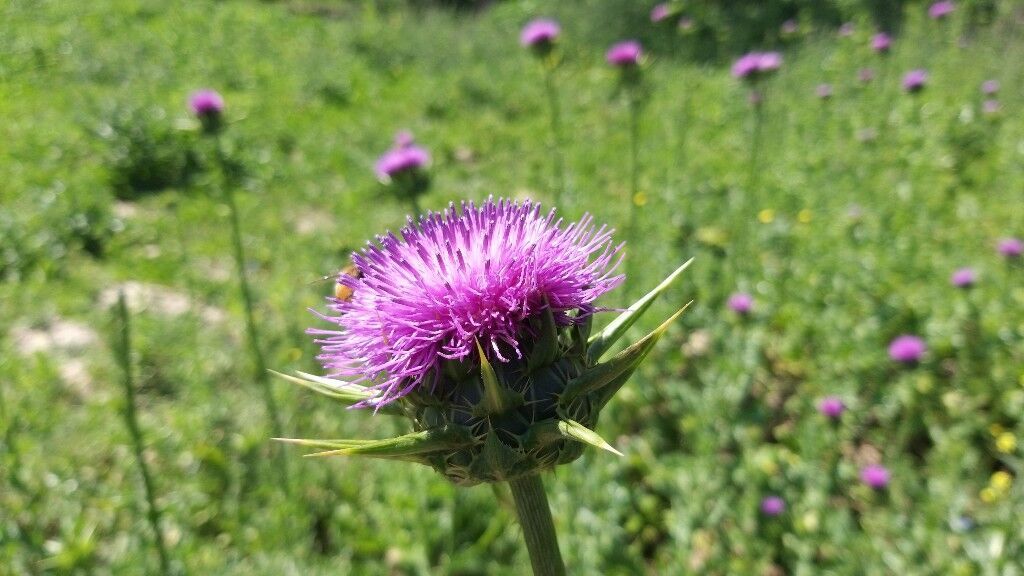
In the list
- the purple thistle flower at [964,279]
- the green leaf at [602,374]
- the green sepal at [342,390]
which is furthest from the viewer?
the purple thistle flower at [964,279]

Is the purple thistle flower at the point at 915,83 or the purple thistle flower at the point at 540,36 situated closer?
the purple thistle flower at the point at 540,36

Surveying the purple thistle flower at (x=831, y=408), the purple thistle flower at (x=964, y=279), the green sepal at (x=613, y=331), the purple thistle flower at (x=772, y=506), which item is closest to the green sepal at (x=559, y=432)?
the green sepal at (x=613, y=331)

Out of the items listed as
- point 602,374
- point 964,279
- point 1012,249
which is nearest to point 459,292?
point 602,374

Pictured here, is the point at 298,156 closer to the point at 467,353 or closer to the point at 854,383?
the point at 854,383

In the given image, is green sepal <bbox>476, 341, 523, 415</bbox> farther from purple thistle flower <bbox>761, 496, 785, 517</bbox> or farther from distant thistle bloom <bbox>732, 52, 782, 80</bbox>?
distant thistle bloom <bbox>732, 52, 782, 80</bbox>

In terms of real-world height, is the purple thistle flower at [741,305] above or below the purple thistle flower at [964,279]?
above

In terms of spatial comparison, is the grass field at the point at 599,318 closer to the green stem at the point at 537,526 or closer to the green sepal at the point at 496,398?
the green stem at the point at 537,526

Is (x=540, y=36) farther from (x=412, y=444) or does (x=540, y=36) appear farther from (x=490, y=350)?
(x=412, y=444)

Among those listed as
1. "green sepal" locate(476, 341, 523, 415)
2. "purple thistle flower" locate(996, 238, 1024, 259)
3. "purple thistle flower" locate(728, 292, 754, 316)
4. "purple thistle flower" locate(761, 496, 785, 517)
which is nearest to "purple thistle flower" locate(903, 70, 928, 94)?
"purple thistle flower" locate(996, 238, 1024, 259)
